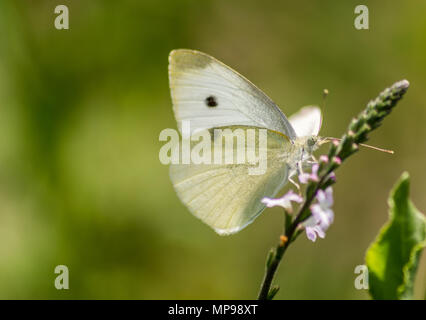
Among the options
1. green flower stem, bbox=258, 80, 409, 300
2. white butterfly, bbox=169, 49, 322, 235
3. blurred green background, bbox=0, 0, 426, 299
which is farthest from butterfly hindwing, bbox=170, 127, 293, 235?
blurred green background, bbox=0, 0, 426, 299

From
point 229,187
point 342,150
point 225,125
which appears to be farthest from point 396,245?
point 225,125

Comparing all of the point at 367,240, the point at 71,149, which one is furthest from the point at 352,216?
the point at 71,149

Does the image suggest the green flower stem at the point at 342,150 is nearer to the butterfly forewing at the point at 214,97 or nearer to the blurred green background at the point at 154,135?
the butterfly forewing at the point at 214,97

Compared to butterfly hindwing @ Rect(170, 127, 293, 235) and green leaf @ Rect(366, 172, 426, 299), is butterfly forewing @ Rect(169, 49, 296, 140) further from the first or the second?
green leaf @ Rect(366, 172, 426, 299)

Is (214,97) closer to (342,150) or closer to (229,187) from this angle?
(229,187)

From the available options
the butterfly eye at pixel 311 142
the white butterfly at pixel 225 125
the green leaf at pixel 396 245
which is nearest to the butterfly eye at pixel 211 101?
the white butterfly at pixel 225 125

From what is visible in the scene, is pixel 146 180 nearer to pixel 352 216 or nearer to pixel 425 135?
pixel 352 216
